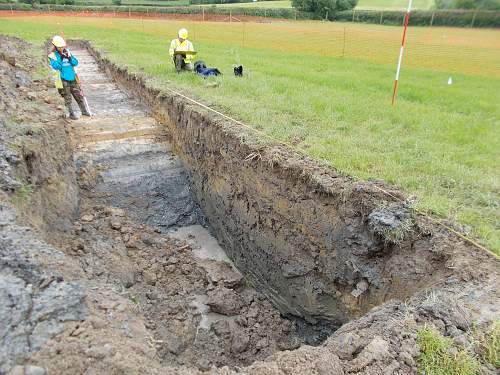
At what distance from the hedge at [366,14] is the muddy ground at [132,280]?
1477cm

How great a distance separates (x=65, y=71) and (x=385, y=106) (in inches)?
262

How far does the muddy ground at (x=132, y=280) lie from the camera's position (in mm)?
2633

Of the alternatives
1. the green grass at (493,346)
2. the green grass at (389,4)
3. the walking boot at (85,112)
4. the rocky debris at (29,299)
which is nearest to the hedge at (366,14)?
the green grass at (389,4)

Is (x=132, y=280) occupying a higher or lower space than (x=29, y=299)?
lower

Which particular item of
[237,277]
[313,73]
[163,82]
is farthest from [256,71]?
[237,277]

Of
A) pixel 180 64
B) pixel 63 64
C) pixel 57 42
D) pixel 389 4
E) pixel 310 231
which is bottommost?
pixel 310 231

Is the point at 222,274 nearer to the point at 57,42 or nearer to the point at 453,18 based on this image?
the point at 57,42

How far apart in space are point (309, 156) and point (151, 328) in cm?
299

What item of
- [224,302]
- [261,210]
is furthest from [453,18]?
[224,302]

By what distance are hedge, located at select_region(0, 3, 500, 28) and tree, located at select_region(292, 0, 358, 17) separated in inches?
27.9

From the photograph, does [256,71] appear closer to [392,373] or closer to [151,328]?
[151,328]

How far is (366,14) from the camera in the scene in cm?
2931

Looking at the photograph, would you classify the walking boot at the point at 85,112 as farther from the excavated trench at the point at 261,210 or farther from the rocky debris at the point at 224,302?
the rocky debris at the point at 224,302

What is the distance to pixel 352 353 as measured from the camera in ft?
9.28
